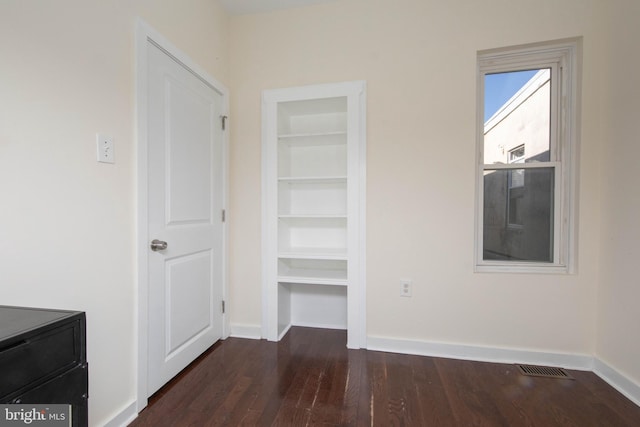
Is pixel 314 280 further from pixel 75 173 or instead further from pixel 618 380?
pixel 618 380

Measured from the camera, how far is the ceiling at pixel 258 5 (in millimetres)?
2156

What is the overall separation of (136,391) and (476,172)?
2524 mm

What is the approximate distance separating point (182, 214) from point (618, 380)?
2868 mm

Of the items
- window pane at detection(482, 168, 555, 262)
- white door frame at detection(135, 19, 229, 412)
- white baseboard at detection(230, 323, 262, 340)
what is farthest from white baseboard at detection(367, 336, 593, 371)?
white door frame at detection(135, 19, 229, 412)

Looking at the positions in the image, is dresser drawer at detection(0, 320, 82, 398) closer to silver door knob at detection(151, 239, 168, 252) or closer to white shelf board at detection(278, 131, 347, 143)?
silver door knob at detection(151, 239, 168, 252)

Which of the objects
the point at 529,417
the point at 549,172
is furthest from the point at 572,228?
the point at 529,417

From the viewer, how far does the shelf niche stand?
2109 millimetres

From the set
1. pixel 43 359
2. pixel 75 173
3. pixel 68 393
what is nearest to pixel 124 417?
pixel 68 393

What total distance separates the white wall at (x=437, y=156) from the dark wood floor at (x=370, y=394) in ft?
0.87

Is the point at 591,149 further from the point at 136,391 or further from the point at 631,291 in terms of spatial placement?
the point at 136,391

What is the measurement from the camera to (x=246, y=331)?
90.7 inches

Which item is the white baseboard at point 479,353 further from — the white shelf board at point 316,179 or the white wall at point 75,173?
the white wall at point 75,173

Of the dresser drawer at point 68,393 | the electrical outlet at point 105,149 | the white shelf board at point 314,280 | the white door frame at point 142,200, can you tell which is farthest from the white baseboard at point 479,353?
the electrical outlet at point 105,149

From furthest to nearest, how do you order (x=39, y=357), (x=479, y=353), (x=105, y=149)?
(x=479, y=353)
(x=105, y=149)
(x=39, y=357)
